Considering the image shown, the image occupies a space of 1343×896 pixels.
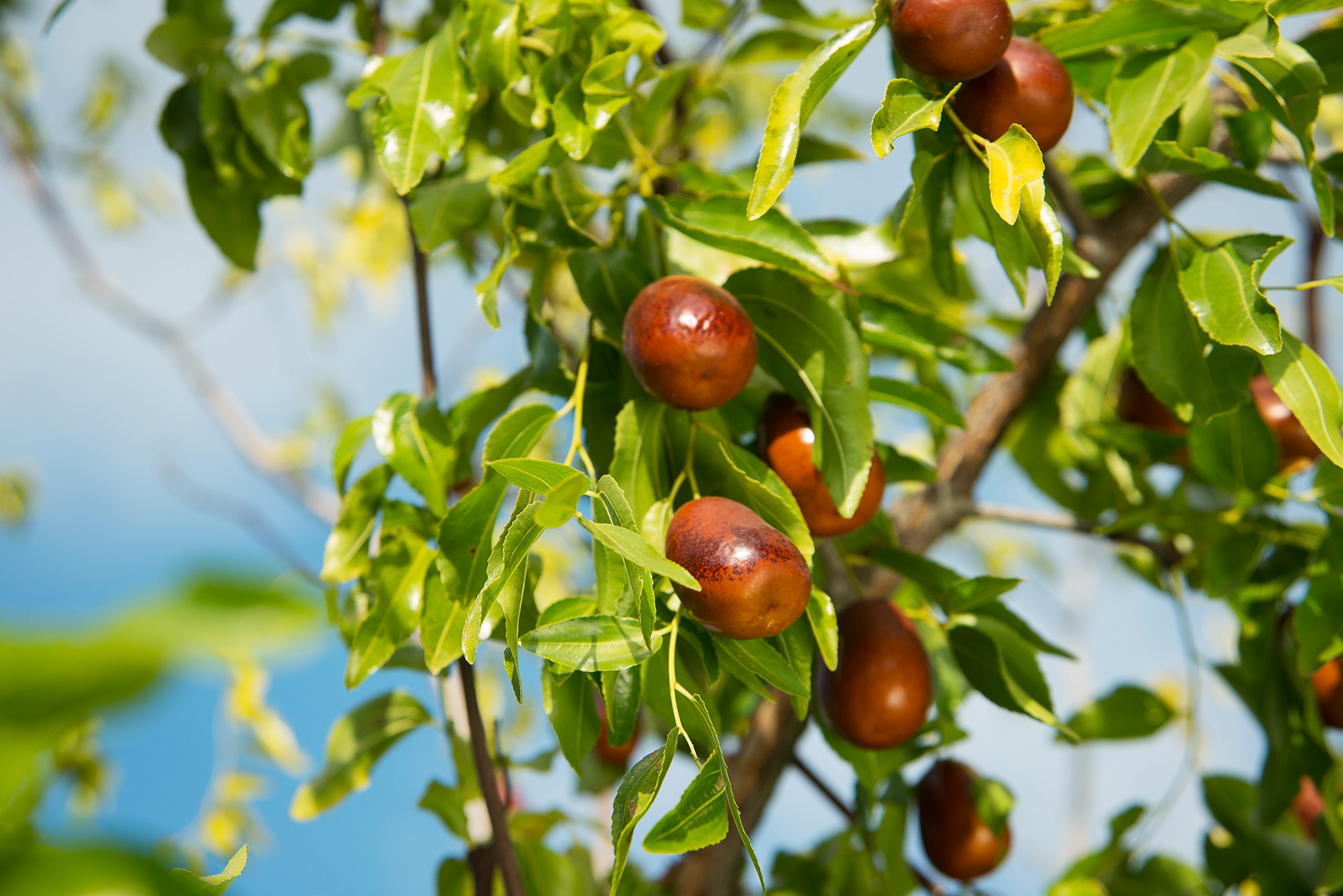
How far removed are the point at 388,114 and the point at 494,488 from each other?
27 cm

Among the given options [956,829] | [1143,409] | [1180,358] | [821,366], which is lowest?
[956,829]

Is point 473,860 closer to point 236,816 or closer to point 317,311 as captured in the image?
point 236,816

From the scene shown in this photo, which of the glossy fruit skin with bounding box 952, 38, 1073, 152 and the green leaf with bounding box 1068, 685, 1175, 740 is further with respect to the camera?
the green leaf with bounding box 1068, 685, 1175, 740

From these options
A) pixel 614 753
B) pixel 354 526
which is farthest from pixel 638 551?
pixel 614 753

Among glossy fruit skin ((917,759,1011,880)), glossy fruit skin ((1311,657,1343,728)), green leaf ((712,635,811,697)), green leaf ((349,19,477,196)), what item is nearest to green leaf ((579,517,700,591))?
green leaf ((712,635,811,697))

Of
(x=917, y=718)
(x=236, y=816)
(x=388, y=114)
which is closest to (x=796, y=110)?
(x=388, y=114)

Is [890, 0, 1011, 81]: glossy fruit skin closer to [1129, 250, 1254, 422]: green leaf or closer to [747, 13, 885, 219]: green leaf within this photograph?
[747, 13, 885, 219]: green leaf

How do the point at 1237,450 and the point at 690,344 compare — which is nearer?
the point at 690,344

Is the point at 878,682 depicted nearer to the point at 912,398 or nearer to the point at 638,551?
the point at 912,398

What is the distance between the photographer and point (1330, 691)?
957 millimetres

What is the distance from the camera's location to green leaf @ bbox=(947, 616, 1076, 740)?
0.74m

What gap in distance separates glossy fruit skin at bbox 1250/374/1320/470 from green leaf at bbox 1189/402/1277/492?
0.21 ft

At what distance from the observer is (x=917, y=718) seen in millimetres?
758

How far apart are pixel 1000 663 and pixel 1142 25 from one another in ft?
1.43
